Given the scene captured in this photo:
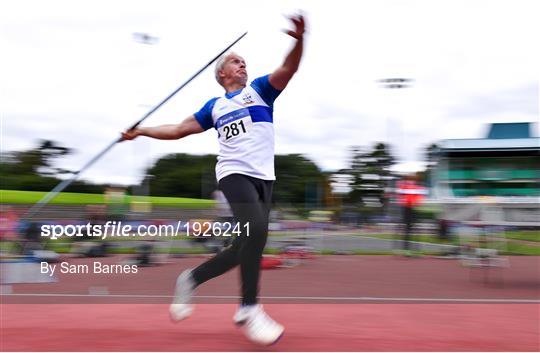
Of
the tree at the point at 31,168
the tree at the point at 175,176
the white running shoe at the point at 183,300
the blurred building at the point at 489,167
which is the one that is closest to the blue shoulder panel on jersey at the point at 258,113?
the white running shoe at the point at 183,300

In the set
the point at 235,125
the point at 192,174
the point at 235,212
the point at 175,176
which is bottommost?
the point at 235,212

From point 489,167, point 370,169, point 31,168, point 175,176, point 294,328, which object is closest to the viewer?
point 294,328

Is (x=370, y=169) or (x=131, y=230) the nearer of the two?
(x=131, y=230)

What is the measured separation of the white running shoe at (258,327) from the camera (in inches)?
134

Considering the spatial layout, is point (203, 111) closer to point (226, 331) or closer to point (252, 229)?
point (252, 229)

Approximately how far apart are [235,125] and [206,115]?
0.27 meters

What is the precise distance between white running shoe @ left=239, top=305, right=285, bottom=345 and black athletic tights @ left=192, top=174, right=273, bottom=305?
60 millimetres

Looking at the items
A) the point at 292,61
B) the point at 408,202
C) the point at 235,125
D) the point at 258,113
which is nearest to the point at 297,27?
the point at 292,61

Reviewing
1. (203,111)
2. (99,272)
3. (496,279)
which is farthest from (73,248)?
(496,279)

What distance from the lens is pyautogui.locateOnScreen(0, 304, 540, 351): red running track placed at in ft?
11.7

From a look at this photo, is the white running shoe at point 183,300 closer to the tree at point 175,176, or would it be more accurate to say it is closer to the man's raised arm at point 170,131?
the man's raised arm at point 170,131

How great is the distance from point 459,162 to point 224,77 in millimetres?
23424

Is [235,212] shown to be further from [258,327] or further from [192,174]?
[192,174]

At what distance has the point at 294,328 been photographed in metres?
4.07
